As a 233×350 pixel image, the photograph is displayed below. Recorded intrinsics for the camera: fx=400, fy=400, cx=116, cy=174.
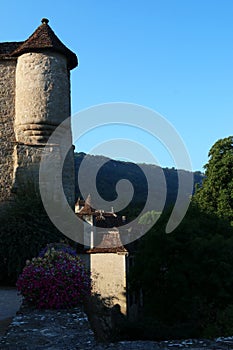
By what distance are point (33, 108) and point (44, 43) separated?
8.38ft

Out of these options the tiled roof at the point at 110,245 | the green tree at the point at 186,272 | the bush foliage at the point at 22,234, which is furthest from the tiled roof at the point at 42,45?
the tiled roof at the point at 110,245

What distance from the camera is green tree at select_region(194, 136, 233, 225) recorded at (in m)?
21.8

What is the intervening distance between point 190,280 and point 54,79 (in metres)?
10.1

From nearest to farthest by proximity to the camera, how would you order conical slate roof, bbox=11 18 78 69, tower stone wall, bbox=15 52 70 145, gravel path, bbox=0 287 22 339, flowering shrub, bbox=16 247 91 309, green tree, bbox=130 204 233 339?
1. gravel path, bbox=0 287 22 339
2. flowering shrub, bbox=16 247 91 309
3. tower stone wall, bbox=15 52 70 145
4. conical slate roof, bbox=11 18 78 69
5. green tree, bbox=130 204 233 339

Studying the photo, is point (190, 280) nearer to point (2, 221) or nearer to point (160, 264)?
point (160, 264)

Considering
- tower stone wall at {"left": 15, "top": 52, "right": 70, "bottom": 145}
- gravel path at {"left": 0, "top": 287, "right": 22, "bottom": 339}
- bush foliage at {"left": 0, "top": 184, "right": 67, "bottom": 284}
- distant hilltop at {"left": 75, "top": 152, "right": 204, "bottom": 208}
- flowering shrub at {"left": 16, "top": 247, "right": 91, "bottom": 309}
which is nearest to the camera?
gravel path at {"left": 0, "top": 287, "right": 22, "bottom": 339}

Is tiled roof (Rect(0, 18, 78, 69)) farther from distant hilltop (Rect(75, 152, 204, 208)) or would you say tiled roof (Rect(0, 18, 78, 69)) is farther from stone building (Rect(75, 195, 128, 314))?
distant hilltop (Rect(75, 152, 204, 208))

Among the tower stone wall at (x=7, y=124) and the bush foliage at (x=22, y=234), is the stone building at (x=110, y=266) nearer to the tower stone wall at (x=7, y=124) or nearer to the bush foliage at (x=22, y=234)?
the tower stone wall at (x=7, y=124)

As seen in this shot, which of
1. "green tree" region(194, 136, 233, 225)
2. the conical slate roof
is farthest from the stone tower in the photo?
"green tree" region(194, 136, 233, 225)

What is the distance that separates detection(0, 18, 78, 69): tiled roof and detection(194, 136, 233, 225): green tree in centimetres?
1046

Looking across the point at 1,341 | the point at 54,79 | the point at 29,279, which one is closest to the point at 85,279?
the point at 29,279

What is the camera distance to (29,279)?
759 centimetres

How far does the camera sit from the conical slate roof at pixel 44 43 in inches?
605

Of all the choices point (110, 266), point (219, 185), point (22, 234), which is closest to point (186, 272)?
point (110, 266)
